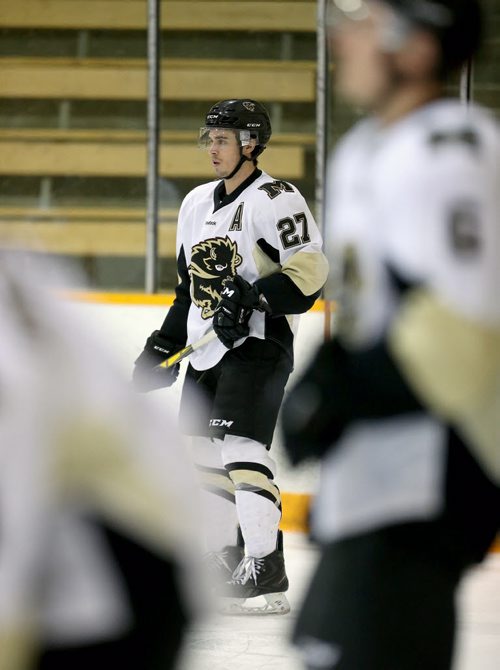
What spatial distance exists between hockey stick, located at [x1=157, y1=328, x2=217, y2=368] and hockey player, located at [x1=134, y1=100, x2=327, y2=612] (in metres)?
Result: 0.02

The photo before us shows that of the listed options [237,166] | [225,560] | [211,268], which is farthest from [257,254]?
[225,560]

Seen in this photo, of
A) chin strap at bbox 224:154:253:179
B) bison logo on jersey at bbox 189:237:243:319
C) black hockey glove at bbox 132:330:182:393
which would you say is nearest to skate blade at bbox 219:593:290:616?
black hockey glove at bbox 132:330:182:393

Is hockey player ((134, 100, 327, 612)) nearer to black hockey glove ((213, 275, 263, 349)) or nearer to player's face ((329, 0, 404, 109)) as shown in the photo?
black hockey glove ((213, 275, 263, 349))

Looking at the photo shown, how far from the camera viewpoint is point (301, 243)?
3.91 meters

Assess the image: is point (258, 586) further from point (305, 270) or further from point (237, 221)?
point (237, 221)

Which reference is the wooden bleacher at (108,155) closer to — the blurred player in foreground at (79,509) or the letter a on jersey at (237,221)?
the letter a on jersey at (237,221)

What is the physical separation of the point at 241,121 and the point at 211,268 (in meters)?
0.42

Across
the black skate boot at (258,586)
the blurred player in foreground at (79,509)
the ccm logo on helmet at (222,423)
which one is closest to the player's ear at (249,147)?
the ccm logo on helmet at (222,423)

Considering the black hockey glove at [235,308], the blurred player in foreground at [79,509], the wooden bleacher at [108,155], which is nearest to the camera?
the blurred player in foreground at [79,509]

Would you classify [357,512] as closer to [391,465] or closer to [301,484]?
[391,465]

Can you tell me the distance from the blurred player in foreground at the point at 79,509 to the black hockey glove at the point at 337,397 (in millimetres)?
447

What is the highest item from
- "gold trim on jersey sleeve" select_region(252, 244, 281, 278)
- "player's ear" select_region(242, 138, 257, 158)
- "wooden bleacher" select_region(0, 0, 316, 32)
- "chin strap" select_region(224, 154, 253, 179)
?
"wooden bleacher" select_region(0, 0, 316, 32)

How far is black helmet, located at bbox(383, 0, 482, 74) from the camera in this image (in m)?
1.67

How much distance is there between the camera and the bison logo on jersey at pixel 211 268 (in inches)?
155
